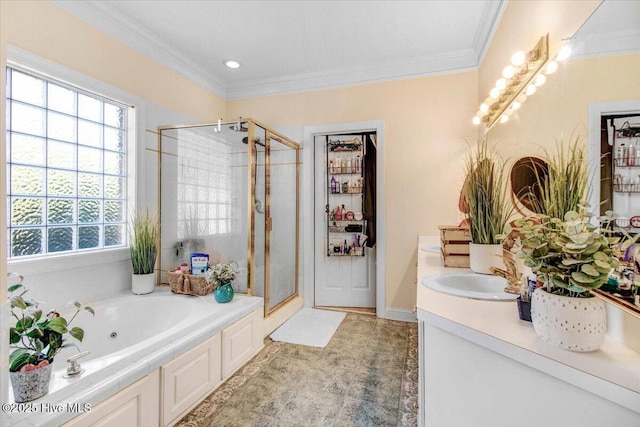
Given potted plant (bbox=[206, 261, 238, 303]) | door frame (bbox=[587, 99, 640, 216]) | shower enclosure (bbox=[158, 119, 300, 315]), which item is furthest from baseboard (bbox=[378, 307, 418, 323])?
door frame (bbox=[587, 99, 640, 216])

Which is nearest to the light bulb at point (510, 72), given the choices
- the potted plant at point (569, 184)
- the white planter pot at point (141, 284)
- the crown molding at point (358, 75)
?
the potted plant at point (569, 184)

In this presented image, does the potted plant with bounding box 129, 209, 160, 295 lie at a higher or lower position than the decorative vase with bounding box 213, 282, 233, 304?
higher

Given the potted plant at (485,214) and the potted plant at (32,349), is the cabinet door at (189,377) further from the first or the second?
the potted plant at (485,214)

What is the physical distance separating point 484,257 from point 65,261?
101 inches

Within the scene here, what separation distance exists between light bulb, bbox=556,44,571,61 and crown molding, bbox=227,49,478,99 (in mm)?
1823

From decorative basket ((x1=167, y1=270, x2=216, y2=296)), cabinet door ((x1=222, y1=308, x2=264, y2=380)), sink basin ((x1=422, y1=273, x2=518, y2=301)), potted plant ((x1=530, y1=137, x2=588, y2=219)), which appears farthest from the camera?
decorative basket ((x1=167, y1=270, x2=216, y2=296))

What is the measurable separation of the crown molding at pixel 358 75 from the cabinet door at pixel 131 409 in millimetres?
2969

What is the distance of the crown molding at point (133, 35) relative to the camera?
2.04 m

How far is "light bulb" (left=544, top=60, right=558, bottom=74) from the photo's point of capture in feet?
4.08

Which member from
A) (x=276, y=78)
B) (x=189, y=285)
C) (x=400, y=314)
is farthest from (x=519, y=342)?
(x=276, y=78)

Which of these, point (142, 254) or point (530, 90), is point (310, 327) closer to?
point (142, 254)

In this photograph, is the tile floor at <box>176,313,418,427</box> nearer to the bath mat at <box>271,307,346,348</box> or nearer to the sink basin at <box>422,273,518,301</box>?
the bath mat at <box>271,307,346,348</box>

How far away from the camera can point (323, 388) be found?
187 cm

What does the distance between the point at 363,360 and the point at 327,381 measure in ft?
1.26
